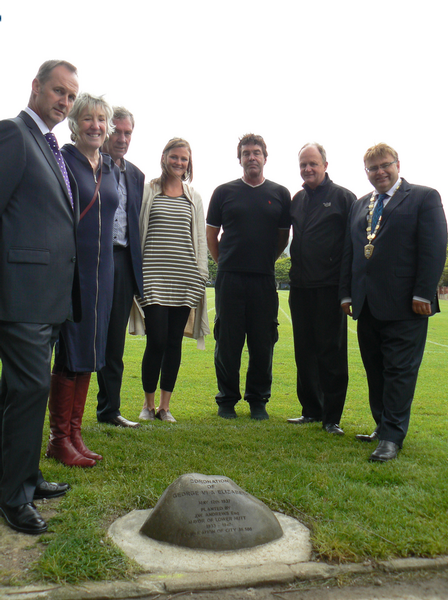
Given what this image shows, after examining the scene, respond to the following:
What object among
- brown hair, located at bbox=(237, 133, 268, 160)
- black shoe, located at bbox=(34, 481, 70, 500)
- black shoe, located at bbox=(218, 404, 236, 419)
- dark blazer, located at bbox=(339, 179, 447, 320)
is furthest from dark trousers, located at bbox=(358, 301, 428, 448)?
black shoe, located at bbox=(34, 481, 70, 500)

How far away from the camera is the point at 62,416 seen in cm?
392

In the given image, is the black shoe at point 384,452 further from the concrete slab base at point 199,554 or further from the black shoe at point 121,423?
the black shoe at point 121,423

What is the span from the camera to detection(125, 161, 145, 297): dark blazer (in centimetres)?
489

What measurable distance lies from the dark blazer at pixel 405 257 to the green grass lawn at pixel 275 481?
1.28 m

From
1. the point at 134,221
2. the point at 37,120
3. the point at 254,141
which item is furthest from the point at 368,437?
the point at 37,120

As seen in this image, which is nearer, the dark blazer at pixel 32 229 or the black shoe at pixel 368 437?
the dark blazer at pixel 32 229

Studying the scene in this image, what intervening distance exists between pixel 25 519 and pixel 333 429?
327 centimetres

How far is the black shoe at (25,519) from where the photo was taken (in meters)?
2.79

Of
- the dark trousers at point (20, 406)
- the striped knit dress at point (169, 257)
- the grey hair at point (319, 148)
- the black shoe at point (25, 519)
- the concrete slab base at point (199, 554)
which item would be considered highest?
the grey hair at point (319, 148)

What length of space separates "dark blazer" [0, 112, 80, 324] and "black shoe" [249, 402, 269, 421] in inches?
132

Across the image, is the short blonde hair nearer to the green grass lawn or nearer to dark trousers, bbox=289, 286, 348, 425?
dark trousers, bbox=289, 286, 348, 425

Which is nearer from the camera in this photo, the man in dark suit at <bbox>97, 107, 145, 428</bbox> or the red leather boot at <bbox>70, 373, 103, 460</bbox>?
the red leather boot at <bbox>70, 373, 103, 460</bbox>

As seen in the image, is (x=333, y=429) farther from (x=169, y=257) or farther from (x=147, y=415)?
(x=169, y=257)

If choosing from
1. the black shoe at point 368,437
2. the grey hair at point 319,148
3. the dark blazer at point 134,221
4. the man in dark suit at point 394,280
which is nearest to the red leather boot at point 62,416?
the dark blazer at point 134,221
